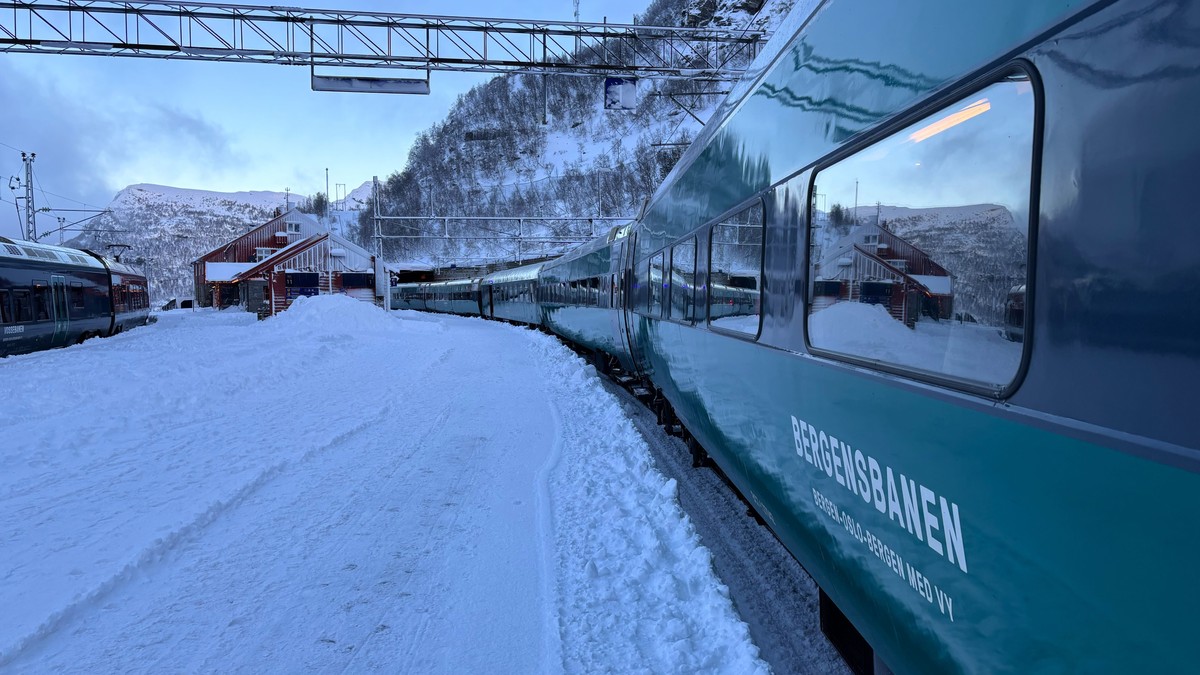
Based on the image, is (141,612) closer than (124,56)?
Yes

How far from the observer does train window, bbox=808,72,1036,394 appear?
66.3 inches

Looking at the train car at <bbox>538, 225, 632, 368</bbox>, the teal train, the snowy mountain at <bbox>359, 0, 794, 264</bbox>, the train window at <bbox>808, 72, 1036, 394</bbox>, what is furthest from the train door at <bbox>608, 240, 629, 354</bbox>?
the snowy mountain at <bbox>359, 0, 794, 264</bbox>

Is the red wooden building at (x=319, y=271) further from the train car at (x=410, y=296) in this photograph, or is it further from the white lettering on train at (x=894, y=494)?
the white lettering on train at (x=894, y=494)

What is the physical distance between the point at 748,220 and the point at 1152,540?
3291mm

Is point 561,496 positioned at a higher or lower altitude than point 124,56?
lower

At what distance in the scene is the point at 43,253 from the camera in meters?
18.6

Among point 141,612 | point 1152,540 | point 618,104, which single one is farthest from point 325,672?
point 618,104

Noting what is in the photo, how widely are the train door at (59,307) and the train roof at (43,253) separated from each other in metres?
0.66

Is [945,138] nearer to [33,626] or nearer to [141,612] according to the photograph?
[141,612]

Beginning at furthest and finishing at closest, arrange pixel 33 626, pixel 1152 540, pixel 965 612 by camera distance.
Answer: pixel 33 626 → pixel 965 612 → pixel 1152 540

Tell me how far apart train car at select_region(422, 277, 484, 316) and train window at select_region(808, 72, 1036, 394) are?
38.9 meters

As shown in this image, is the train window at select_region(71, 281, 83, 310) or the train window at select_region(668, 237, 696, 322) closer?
the train window at select_region(668, 237, 696, 322)

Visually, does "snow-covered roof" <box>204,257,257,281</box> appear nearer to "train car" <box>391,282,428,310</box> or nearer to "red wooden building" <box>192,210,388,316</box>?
"train car" <box>391,282,428,310</box>

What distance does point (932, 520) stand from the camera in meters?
1.96
